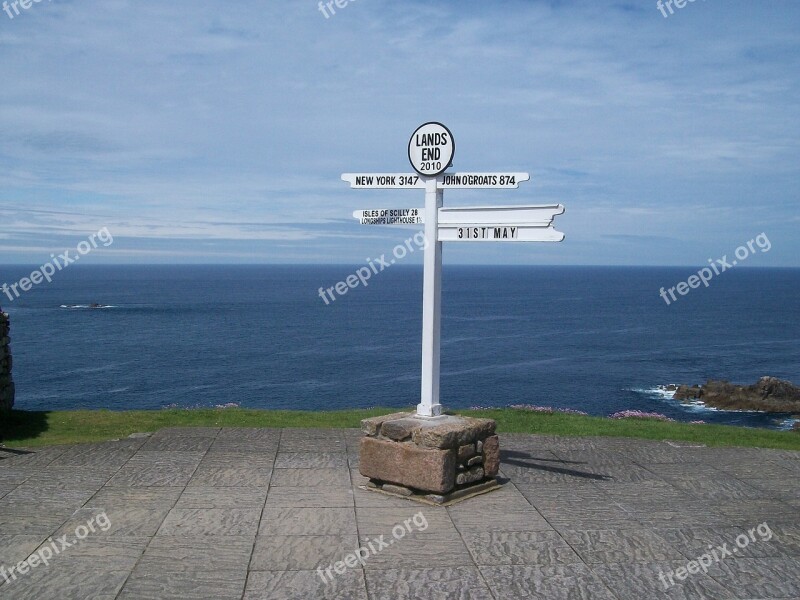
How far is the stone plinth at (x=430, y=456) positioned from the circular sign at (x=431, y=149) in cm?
276

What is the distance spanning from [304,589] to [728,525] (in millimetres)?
4320

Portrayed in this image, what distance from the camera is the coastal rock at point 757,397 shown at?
4275 centimetres

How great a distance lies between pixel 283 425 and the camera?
1286 cm

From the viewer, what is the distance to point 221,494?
8.35 metres

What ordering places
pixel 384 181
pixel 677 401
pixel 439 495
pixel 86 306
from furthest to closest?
pixel 86 306
pixel 677 401
pixel 384 181
pixel 439 495

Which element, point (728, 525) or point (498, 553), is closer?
point (498, 553)

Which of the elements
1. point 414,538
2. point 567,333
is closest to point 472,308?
point 567,333

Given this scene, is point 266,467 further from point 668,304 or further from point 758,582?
point 668,304

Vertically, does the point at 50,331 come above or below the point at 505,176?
below

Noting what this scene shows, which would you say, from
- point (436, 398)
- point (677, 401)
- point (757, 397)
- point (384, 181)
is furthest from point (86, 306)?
point (436, 398)

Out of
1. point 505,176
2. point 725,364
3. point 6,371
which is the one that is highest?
point 505,176

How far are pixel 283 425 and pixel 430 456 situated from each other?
211 inches

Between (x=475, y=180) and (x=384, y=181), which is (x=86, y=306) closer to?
(x=384, y=181)

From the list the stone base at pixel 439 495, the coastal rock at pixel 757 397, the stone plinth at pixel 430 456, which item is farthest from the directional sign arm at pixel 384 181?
the coastal rock at pixel 757 397
